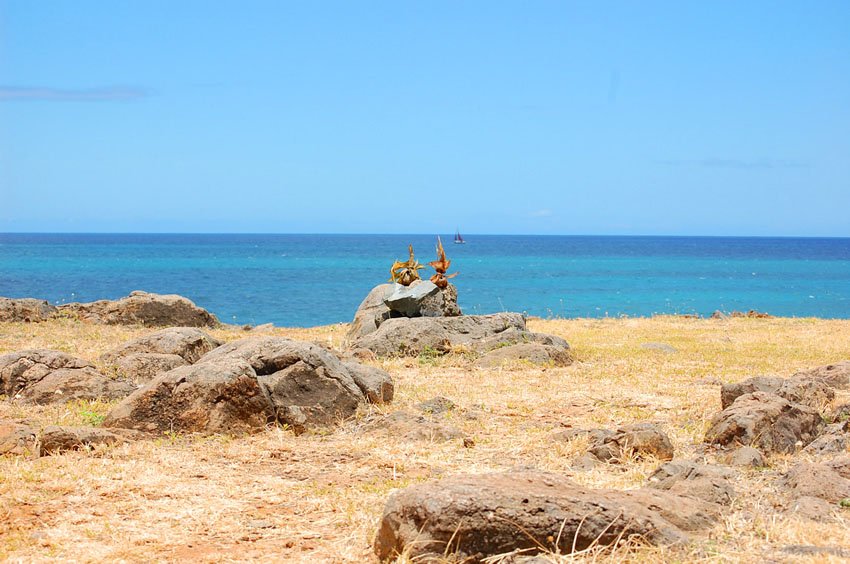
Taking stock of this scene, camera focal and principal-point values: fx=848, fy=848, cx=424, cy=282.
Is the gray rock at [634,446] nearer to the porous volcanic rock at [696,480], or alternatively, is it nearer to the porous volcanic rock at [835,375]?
the porous volcanic rock at [696,480]

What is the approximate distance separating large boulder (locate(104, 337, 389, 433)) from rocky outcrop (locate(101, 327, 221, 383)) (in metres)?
2.38

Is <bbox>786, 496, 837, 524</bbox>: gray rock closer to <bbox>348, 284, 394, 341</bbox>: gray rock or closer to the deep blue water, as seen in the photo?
<bbox>348, 284, 394, 341</bbox>: gray rock

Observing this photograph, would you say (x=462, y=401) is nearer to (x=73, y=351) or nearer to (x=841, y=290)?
(x=73, y=351)

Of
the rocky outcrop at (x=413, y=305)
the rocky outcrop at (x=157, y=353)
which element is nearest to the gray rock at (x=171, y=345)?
the rocky outcrop at (x=157, y=353)

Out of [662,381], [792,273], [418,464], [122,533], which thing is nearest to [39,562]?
[122,533]

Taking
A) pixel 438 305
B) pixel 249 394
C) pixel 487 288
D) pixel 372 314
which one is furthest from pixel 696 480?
pixel 487 288

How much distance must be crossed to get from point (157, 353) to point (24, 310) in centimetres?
812

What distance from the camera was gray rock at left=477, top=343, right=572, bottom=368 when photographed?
48.8 ft

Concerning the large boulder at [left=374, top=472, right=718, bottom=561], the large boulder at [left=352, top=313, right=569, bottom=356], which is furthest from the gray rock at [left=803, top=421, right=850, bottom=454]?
the large boulder at [left=352, top=313, right=569, bottom=356]

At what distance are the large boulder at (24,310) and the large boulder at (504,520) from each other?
16.2m

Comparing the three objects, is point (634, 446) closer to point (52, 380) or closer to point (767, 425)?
point (767, 425)

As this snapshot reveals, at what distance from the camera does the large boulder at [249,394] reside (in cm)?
931

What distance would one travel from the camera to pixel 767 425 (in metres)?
8.52

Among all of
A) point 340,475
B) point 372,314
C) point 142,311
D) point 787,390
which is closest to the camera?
point 340,475
